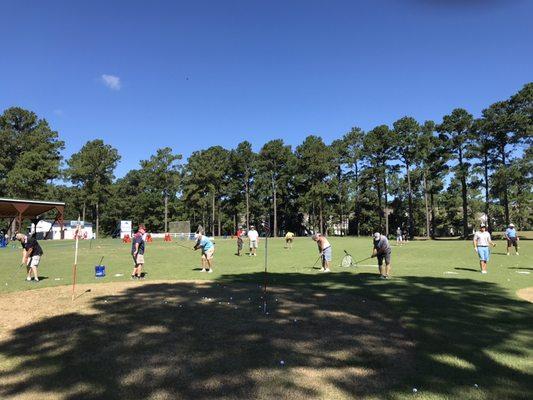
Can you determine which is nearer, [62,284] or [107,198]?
[62,284]

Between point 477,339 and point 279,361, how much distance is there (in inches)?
129

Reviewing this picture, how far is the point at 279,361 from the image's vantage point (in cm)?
576

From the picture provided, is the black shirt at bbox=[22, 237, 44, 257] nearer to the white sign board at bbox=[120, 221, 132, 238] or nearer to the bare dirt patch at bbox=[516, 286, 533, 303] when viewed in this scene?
the bare dirt patch at bbox=[516, 286, 533, 303]

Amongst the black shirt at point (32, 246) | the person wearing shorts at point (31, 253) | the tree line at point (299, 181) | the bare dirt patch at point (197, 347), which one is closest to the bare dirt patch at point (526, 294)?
the bare dirt patch at point (197, 347)

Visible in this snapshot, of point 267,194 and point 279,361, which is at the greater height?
point 267,194

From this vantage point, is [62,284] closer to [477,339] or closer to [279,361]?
[279,361]

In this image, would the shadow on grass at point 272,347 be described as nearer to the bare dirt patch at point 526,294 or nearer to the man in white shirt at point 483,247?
the bare dirt patch at point 526,294

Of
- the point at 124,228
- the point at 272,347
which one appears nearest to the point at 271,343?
the point at 272,347

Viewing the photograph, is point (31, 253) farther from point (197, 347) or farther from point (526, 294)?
point (526, 294)

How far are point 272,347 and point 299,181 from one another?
7902 centimetres

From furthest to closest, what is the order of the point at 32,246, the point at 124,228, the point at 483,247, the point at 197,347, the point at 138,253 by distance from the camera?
the point at 124,228
the point at 483,247
the point at 138,253
the point at 32,246
the point at 197,347

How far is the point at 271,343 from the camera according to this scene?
21.5 feet

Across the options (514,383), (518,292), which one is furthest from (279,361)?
(518,292)

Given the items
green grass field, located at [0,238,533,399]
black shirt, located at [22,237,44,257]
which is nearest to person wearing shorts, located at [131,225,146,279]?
green grass field, located at [0,238,533,399]
